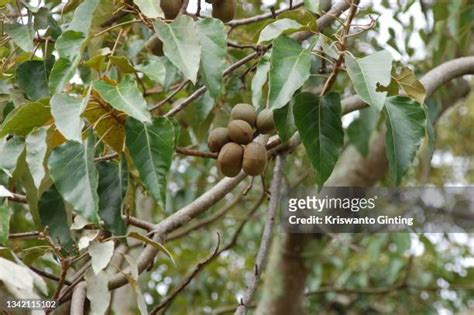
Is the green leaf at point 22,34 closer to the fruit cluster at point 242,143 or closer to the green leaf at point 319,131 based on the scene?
the fruit cluster at point 242,143

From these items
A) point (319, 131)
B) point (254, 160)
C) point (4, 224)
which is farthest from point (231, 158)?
point (4, 224)

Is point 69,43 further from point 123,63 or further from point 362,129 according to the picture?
point 362,129

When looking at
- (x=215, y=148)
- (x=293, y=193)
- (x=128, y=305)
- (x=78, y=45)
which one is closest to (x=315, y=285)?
(x=128, y=305)

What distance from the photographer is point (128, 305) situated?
271 centimetres

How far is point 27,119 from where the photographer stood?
115 centimetres

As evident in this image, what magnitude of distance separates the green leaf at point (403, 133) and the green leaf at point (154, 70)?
350 millimetres

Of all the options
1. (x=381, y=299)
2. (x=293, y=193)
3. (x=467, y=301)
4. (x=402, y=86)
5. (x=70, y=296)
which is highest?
(x=402, y=86)

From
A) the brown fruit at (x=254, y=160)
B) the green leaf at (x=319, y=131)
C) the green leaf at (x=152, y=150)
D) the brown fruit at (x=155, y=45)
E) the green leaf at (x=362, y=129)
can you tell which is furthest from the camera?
the green leaf at (x=362, y=129)

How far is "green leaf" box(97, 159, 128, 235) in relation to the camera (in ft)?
3.92

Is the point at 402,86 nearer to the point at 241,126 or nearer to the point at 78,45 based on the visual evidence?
the point at 241,126

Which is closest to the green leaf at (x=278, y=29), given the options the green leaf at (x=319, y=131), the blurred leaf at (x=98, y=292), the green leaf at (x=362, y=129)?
the green leaf at (x=319, y=131)

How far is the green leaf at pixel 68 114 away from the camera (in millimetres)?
1031

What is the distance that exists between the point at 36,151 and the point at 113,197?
0.47 ft

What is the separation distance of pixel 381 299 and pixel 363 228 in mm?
2806
